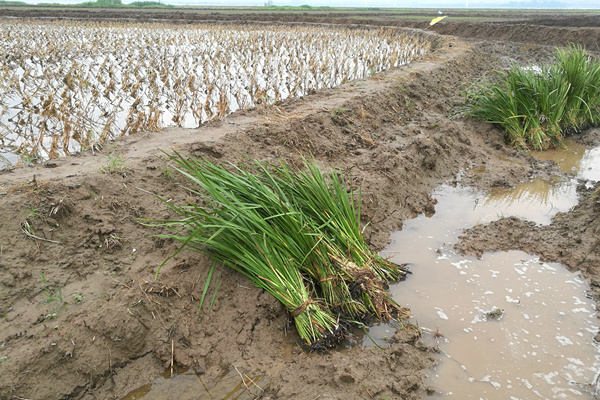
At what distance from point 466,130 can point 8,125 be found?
6625 millimetres

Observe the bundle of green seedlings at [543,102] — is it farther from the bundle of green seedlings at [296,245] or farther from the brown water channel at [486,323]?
the bundle of green seedlings at [296,245]

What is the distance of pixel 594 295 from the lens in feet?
10.2

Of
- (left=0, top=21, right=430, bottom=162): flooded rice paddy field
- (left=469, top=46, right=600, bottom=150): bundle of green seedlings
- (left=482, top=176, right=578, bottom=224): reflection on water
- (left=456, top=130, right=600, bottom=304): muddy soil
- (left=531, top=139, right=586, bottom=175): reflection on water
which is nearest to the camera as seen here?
(left=456, top=130, right=600, bottom=304): muddy soil

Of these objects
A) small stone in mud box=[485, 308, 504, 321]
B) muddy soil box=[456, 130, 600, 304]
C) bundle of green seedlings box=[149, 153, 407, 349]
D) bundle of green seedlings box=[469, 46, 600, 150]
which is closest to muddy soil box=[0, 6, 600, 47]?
bundle of green seedlings box=[469, 46, 600, 150]

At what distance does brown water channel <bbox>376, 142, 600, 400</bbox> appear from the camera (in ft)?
Answer: 8.02

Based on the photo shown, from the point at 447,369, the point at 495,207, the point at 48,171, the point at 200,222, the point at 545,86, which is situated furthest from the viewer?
the point at 545,86

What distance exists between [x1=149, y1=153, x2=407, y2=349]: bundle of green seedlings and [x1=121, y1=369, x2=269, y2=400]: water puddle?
43 cm

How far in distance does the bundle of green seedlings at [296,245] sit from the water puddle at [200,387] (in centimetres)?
43

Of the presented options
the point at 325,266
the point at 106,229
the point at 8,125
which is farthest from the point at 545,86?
the point at 8,125

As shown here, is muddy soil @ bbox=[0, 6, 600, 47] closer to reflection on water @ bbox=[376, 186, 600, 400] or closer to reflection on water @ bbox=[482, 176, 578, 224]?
reflection on water @ bbox=[482, 176, 578, 224]

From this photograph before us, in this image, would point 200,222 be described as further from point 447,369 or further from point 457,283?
point 457,283

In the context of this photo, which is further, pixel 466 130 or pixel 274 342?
pixel 466 130

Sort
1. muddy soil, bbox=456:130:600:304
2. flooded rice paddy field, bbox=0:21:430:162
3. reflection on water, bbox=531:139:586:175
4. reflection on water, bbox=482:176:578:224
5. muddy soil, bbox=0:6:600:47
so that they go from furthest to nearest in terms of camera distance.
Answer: muddy soil, bbox=0:6:600:47 → reflection on water, bbox=531:139:586:175 → flooded rice paddy field, bbox=0:21:430:162 → reflection on water, bbox=482:176:578:224 → muddy soil, bbox=456:130:600:304

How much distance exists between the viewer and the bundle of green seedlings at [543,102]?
6.07 meters
